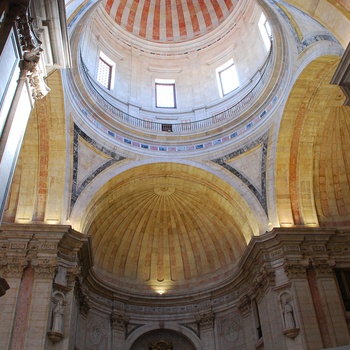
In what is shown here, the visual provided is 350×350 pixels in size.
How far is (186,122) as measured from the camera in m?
20.6

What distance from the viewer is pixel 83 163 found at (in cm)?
1722

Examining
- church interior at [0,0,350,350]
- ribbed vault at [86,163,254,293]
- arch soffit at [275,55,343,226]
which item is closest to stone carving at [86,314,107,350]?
church interior at [0,0,350,350]

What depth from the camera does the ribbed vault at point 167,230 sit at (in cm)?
1907

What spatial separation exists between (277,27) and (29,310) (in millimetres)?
13176

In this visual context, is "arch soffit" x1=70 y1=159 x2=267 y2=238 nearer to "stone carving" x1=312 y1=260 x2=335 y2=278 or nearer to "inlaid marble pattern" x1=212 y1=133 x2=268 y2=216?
"inlaid marble pattern" x1=212 y1=133 x2=268 y2=216

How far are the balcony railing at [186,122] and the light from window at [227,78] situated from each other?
5.83ft

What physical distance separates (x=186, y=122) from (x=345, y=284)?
33.3ft

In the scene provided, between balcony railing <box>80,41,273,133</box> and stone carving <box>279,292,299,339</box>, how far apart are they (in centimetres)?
824

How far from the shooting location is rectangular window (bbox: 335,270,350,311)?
49.8 ft

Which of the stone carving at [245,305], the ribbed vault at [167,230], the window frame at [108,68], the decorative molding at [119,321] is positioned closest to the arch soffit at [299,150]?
the ribbed vault at [167,230]

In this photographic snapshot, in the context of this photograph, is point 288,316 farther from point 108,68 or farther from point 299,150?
point 108,68

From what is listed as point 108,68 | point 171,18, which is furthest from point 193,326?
point 171,18

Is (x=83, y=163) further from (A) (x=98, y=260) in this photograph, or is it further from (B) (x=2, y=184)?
(B) (x=2, y=184)

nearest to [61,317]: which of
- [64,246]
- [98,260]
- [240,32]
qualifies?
[64,246]
